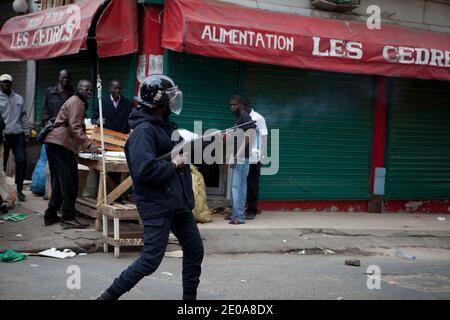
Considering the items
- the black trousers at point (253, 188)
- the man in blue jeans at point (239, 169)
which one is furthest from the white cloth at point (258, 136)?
the black trousers at point (253, 188)

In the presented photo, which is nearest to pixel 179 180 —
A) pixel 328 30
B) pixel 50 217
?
pixel 50 217

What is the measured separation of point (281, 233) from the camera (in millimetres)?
9500

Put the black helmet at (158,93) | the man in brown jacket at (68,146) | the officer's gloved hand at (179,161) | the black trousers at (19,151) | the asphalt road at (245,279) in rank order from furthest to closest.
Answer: the black trousers at (19,151) < the man in brown jacket at (68,146) < the asphalt road at (245,279) < the black helmet at (158,93) < the officer's gloved hand at (179,161)

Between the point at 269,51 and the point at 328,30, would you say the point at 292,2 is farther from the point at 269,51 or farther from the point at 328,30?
the point at 269,51

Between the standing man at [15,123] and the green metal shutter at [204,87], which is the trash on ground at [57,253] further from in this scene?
the green metal shutter at [204,87]

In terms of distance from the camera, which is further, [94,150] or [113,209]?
[94,150]

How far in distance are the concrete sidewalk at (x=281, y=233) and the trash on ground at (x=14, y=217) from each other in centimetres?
10

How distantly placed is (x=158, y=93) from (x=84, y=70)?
6.77 m

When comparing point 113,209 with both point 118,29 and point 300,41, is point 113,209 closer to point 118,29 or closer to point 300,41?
point 118,29

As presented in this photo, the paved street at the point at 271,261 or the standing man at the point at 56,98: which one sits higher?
the standing man at the point at 56,98

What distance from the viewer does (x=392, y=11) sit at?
12406 mm

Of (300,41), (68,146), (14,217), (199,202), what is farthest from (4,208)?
(300,41)

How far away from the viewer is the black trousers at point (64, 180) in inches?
330

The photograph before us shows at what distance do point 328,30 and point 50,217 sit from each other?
17.6ft
